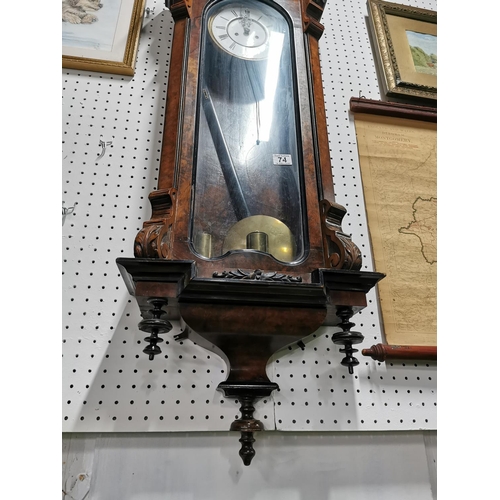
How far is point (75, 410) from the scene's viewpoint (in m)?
0.84

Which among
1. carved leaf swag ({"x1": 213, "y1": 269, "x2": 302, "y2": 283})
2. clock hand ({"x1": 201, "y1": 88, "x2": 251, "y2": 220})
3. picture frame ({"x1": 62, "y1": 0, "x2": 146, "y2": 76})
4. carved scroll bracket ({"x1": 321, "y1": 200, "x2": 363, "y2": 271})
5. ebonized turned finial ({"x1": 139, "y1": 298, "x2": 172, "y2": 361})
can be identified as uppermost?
picture frame ({"x1": 62, "y1": 0, "x2": 146, "y2": 76})

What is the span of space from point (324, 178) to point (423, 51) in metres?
0.97

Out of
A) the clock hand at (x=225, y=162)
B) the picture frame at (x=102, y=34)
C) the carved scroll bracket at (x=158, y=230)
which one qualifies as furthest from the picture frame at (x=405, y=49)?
the carved scroll bracket at (x=158, y=230)

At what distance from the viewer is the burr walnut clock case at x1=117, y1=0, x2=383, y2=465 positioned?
74cm

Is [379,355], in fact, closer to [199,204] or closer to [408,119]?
[199,204]

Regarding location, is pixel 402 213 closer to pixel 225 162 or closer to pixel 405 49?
pixel 225 162

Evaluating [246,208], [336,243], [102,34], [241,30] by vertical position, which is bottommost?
[336,243]

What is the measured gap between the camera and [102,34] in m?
1.27

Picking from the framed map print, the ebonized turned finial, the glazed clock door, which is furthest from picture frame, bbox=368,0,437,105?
the ebonized turned finial

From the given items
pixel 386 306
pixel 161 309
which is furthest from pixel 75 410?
pixel 386 306

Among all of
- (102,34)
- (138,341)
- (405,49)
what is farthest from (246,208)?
(405,49)

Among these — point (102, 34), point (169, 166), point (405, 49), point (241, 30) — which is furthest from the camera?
point (405, 49)

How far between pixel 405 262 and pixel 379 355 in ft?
1.00

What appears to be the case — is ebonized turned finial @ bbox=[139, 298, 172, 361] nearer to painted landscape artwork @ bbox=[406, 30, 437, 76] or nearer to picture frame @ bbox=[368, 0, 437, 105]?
picture frame @ bbox=[368, 0, 437, 105]
